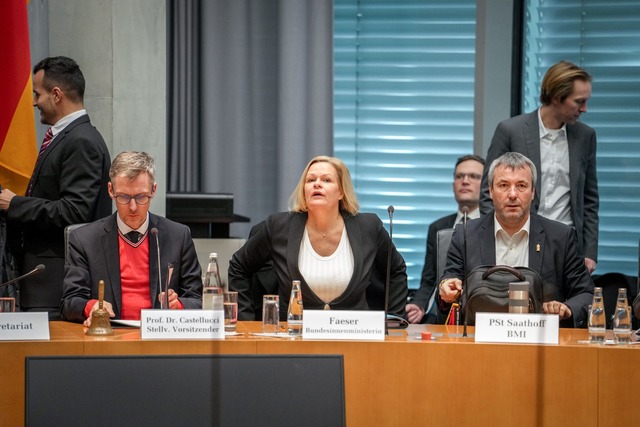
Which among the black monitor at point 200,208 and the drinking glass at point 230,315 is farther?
the black monitor at point 200,208

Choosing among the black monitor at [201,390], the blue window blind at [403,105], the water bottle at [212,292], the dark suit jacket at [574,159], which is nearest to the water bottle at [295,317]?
the water bottle at [212,292]

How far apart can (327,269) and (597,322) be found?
120cm

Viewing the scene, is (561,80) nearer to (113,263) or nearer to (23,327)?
(113,263)

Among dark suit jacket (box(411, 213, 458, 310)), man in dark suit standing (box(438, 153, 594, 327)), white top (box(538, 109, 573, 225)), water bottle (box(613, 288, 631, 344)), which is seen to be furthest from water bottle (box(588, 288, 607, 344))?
dark suit jacket (box(411, 213, 458, 310))

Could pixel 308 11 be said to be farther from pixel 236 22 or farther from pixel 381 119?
pixel 381 119

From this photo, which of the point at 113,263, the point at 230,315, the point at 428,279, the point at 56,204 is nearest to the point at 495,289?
the point at 230,315

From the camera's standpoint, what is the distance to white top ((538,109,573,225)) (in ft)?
14.6

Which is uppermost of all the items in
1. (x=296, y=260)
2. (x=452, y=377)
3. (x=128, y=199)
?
(x=128, y=199)

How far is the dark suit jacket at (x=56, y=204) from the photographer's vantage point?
4086 millimetres

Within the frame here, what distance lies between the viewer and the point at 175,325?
281 centimetres

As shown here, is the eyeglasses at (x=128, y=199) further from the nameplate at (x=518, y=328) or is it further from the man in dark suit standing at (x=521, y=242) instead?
the nameplate at (x=518, y=328)

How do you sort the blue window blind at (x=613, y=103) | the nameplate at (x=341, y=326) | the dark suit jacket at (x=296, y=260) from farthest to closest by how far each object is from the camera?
the blue window blind at (x=613, y=103) < the dark suit jacket at (x=296, y=260) < the nameplate at (x=341, y=326)

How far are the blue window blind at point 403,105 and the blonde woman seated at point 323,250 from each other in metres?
2.17

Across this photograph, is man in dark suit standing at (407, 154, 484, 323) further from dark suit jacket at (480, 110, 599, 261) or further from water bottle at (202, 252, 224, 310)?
water bottle at (202, 252, 224, 310)
